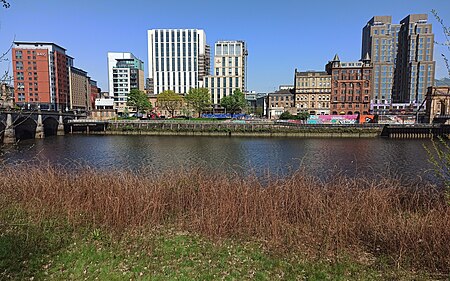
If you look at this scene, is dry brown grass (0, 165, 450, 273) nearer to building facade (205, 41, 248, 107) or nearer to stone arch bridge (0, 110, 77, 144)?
stone arch bridge (0, 110, 77, 144)

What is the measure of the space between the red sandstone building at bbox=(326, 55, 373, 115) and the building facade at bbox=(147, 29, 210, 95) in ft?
271

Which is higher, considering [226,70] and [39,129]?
[226,70]

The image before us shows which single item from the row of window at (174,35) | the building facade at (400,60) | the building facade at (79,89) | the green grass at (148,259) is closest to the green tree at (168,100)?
the building facade at (79,89)

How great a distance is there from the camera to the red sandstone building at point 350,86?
10238cm

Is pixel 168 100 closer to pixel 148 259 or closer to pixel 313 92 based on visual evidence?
pixel 313 92

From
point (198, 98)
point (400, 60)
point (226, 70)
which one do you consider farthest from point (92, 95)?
point (400, 60)

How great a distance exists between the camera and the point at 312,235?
25.6 feet

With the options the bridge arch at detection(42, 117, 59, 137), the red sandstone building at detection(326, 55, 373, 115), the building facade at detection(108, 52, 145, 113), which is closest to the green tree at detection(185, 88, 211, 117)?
the bridge arch at detection(42, 117, 59, 137)

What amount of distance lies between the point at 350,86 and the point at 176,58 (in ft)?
338

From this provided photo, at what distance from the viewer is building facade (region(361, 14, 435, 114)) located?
4860 inches

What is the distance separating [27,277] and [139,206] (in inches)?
145

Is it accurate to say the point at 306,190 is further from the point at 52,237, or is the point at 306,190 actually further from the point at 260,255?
the point at 52,237

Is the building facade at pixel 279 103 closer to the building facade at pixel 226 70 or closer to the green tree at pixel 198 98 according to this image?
the green tree at pixel 198 98

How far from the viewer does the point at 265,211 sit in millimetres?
8805
